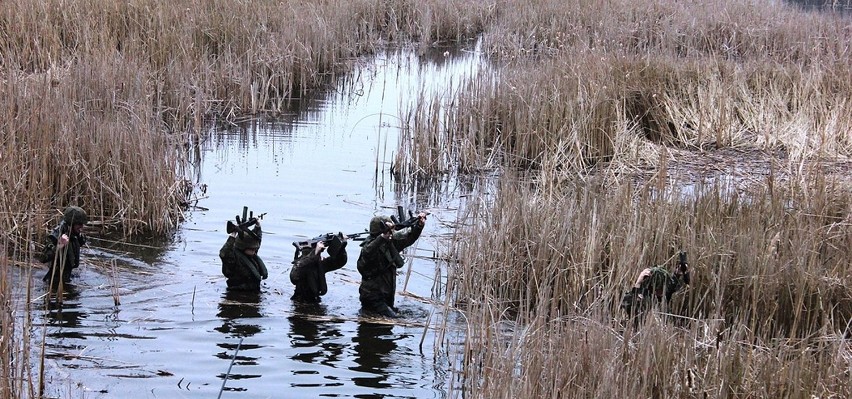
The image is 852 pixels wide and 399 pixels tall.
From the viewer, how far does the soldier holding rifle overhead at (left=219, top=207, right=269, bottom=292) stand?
297 inches

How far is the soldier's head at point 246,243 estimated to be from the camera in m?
7.53

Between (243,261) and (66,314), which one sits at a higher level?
(243,261)

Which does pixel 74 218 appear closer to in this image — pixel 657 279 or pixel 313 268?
pixel 313 268

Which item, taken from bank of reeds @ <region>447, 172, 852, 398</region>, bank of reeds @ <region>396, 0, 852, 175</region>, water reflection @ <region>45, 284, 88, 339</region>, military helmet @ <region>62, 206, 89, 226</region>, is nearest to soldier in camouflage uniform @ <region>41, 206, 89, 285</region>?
military helmet @ <region>62, 206, 89, 226</region>

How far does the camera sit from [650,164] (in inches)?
436

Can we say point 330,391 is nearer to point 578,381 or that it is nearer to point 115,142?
point 578,381

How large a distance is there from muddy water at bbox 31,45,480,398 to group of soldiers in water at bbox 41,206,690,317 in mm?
156

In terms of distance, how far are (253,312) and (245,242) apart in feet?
1.79

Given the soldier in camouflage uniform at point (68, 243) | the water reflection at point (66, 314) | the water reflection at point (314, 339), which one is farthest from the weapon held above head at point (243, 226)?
the water reflection at point (66, 314)

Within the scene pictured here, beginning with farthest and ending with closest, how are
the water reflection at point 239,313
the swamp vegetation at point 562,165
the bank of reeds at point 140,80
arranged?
the bank of reeds at point 140,80
the water reflection at point 239,313
the swamp vegetation at point 562,165

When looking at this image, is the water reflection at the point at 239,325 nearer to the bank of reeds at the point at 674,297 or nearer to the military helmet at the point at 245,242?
the military helmet at the point at 245,242

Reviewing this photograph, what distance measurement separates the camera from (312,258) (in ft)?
24.1

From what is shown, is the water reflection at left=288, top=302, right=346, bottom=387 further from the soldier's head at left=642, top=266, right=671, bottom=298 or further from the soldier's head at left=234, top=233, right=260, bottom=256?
the soldier's head at left=642, top=266, right=671, bottom=298

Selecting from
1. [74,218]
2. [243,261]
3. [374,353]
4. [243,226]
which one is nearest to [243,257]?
[243,261]
